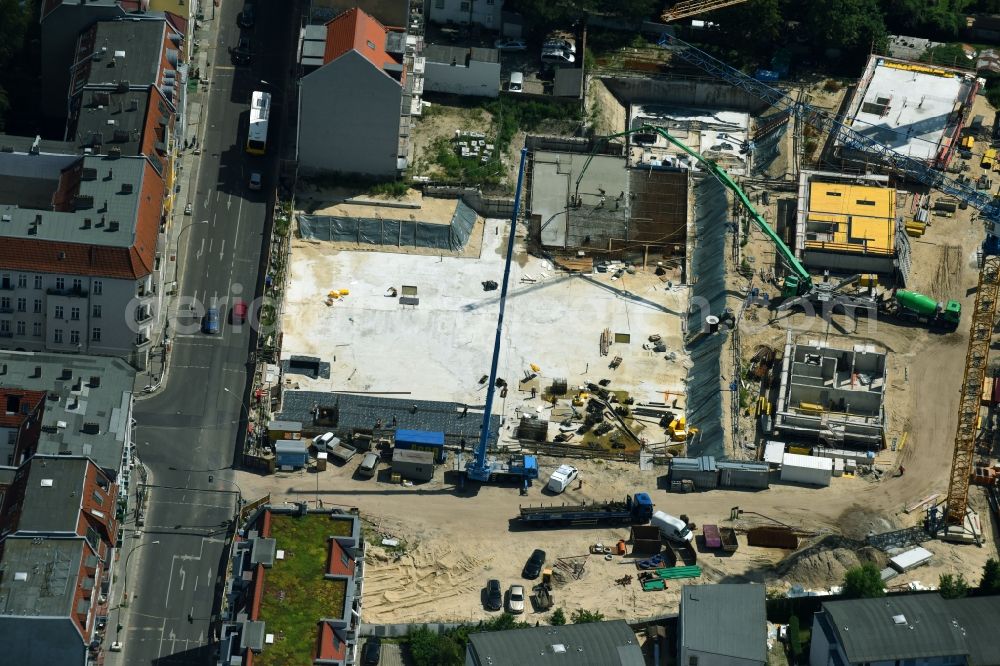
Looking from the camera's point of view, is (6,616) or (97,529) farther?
(97,529)

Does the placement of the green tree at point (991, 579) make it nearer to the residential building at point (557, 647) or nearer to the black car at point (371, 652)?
the residential building at point (557, 647)

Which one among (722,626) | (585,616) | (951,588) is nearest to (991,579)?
(951,588)

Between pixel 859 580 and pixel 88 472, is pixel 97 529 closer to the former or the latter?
pixel 88 472

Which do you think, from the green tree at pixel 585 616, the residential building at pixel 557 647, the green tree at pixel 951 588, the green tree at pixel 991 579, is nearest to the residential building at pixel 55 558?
the residential building at pixel 557 647

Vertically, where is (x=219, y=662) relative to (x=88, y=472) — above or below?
below

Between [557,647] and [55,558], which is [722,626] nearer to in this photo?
[557,647]

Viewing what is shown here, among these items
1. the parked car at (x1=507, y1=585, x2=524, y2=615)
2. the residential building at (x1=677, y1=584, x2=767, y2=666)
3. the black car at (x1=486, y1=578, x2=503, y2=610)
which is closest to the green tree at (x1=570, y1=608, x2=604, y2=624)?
the parked car at (x1=507, y1=585, x2=524, y2=615)

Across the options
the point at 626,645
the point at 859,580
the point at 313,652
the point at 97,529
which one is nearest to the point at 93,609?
the point at 97,529

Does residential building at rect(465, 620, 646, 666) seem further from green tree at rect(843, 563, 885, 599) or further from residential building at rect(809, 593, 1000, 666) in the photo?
green tree at rect(843, 563, 885, 599)
